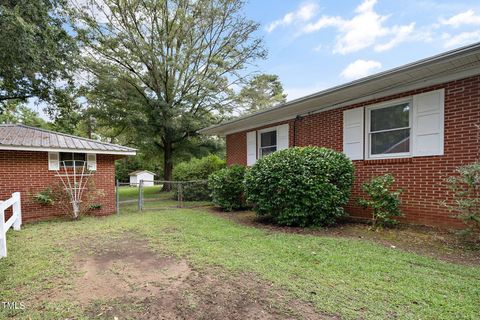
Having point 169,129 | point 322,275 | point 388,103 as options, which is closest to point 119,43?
point 169,129

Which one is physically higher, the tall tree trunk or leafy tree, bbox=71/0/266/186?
leafy tree, bbox=71/0/266/186

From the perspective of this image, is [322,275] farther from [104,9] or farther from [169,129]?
[104,9]

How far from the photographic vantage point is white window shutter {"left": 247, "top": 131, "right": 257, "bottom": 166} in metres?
9.86

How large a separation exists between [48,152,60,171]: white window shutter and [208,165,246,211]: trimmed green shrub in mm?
4899

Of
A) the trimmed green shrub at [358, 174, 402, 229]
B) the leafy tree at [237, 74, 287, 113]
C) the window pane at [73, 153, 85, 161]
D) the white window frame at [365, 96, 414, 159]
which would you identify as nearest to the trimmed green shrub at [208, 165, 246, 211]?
the white window frame at [365, 96, 414, 159]

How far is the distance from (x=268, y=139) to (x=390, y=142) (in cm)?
439

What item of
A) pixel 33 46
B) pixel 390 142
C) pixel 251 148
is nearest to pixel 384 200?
pixel 390 142

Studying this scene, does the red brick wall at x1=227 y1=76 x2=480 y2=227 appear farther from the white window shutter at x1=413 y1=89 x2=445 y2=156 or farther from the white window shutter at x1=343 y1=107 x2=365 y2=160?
the white window shutter at x1=343 y1=107 x2=365 y2=160

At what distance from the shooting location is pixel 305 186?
18.0ft

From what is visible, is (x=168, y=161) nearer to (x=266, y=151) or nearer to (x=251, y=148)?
(x=251, y=148)

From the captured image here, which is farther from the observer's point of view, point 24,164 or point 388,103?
point 24,164

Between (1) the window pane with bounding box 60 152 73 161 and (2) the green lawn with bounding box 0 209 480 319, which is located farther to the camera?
(1) the window pane with bounding box 60 152 73 161

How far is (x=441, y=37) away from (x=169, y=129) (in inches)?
503

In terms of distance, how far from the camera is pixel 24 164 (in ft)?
23.9
